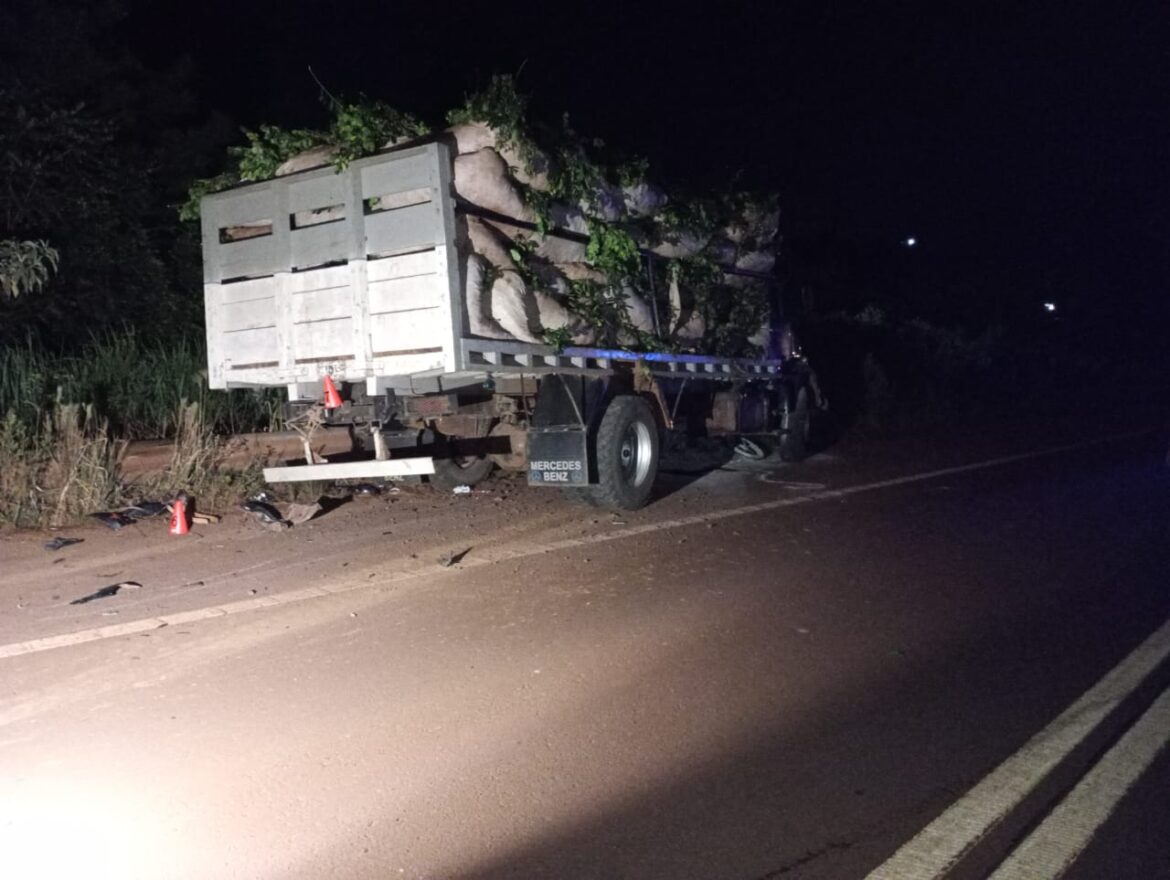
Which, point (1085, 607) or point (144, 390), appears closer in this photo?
point (1085, 607)

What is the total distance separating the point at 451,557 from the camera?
24.0 ft

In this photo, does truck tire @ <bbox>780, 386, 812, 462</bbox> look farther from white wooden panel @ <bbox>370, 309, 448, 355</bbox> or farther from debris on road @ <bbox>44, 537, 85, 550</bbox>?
debris on road @ <bbox>44, 537, 85, 550</bbox>

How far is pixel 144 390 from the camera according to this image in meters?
10.0

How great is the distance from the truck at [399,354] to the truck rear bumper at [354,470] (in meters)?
0.01

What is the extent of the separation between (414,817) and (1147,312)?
54.4 meters

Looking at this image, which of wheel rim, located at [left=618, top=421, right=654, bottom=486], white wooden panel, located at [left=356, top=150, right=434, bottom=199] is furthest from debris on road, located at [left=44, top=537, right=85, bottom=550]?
wheel rim, located at [left=618, top=421, right=654, bottom=486]

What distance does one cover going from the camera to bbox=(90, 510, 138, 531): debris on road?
25.4 ft

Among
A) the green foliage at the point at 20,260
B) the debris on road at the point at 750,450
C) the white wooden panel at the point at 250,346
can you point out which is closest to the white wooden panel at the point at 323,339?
the white wooden panel at the point at 250,346

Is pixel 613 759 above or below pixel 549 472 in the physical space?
below

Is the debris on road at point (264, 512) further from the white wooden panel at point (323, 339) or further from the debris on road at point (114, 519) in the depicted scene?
the white wooden panel at point (323, 339)

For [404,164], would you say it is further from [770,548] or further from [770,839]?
[770,839]

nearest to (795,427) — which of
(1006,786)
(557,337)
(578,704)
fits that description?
(557,337)

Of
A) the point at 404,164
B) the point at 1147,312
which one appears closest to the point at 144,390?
the point at 404,164

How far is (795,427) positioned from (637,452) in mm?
4704
